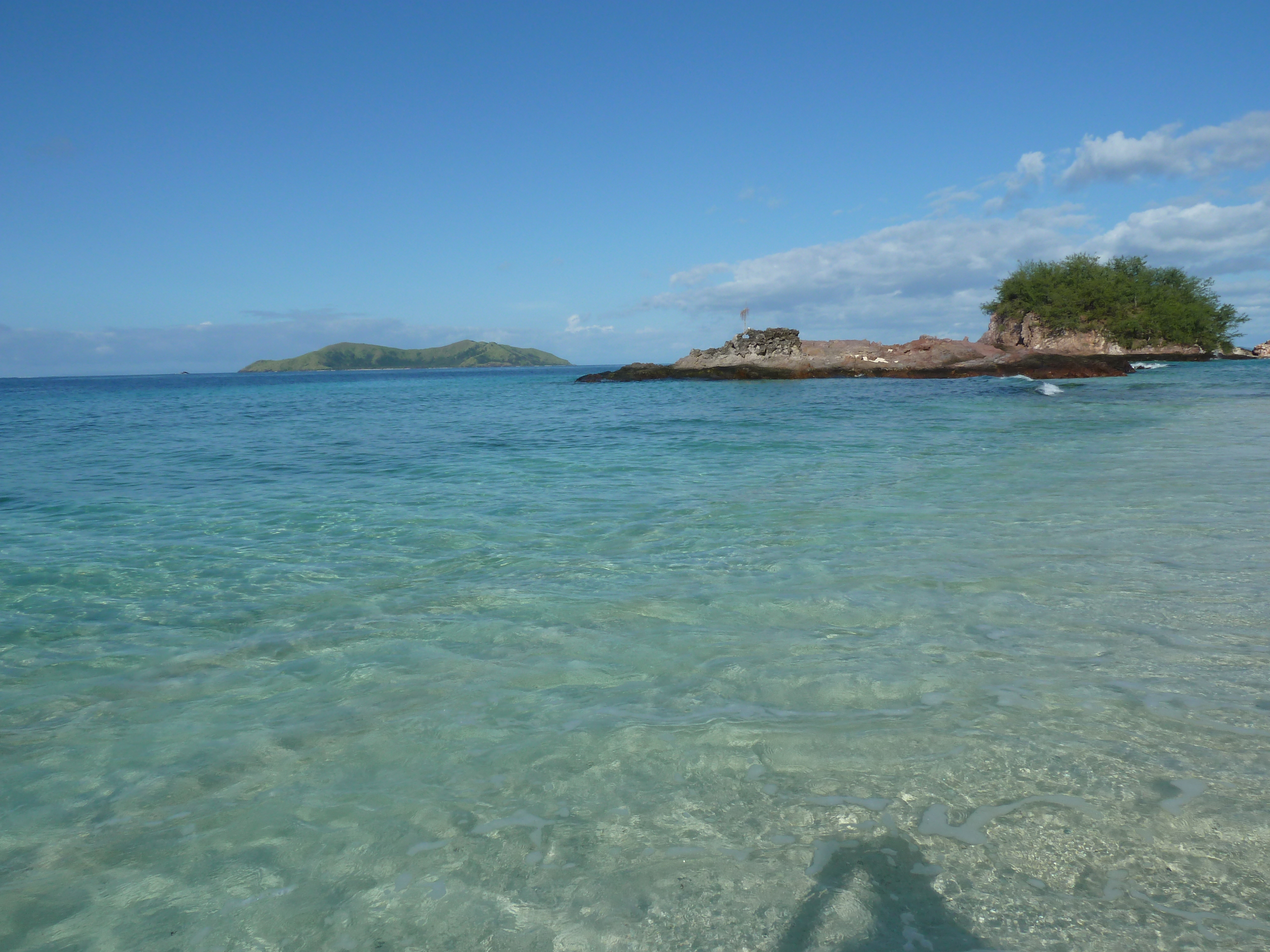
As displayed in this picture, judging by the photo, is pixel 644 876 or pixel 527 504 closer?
pixel 644 876

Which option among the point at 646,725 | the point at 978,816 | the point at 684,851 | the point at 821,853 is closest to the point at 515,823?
the point at 684,851

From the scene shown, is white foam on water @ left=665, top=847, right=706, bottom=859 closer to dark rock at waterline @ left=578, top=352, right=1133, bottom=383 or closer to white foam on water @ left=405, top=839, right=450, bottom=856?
white foam on water @ left=405, top=839, right=450, bottom=856

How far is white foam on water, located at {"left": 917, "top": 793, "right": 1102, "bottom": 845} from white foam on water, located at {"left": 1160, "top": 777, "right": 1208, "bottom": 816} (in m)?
0.26

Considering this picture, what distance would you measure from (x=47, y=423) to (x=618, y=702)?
1225 inches

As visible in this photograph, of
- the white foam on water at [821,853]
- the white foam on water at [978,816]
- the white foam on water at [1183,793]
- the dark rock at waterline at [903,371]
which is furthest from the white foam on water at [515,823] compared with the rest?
the dark rock at waterline at [903,371]

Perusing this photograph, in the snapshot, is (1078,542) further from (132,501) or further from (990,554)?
(132,501)

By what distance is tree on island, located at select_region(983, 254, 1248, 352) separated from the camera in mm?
64812

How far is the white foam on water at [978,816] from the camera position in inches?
97.7

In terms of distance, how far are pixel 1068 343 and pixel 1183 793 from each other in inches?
2852

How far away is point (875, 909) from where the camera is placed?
85.5 inches

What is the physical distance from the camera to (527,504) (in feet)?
29.4

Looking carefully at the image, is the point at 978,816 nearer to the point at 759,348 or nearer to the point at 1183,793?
the point at 1183,793

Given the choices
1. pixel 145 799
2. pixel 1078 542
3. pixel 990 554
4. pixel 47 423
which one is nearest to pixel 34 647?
pixel 145 799

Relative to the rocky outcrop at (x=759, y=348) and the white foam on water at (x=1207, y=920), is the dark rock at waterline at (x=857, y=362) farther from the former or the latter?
the white foam on water at (x=1207, y=920)
